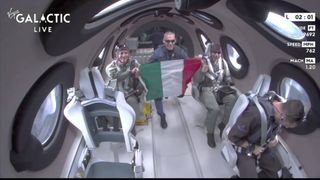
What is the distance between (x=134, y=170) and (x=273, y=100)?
32.2 inches

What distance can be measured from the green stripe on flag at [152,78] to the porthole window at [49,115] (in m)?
0.61

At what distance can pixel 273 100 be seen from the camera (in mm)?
1295

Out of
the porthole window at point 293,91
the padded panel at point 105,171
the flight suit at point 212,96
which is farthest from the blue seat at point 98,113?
the porthole window at point 293,91

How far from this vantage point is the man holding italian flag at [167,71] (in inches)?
74.7

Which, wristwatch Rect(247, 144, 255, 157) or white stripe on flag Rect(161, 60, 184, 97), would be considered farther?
white stripe on flag Rect(161, 60, 184, 97)

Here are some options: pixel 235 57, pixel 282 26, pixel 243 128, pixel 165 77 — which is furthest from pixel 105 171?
pixel 235 57

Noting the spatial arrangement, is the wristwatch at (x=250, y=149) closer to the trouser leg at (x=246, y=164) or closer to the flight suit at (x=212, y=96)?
the trouser leg at (x=246, y=164)

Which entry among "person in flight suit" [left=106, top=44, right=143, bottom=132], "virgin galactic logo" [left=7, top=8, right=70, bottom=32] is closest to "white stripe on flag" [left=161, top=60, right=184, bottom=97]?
"person in flight suit" [left=106, top=44, right=143, bottom=132]

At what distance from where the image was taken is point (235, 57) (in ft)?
10.1

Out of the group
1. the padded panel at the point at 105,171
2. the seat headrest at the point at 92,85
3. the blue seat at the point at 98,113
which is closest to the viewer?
the padded panel at the point at 105,171

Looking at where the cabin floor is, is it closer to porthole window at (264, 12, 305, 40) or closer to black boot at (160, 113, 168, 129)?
black boot at (160, 113, 168, 129)

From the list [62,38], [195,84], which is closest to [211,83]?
[195,84]

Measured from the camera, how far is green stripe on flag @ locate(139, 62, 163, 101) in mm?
1884

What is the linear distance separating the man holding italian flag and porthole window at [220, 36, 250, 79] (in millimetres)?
937
